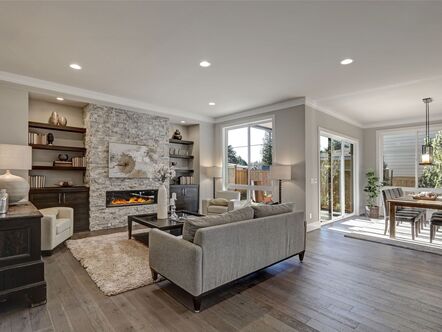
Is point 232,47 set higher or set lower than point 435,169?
higher

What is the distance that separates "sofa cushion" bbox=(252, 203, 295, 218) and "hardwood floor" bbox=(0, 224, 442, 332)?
79cm

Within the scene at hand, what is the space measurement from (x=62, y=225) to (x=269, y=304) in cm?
359

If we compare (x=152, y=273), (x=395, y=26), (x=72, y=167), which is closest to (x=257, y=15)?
(x=395, y=26)

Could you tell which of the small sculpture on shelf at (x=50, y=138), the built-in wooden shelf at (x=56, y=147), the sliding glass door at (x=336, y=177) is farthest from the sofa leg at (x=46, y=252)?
the sliding glass door at (x=336, y=177)

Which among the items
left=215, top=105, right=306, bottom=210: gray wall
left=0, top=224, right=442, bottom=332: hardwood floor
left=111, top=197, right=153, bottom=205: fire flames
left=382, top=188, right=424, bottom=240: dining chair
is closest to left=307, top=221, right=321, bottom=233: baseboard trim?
left=215, top=105, right=306, bottom=210: gray wall

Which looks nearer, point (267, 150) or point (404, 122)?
point (267, 150)

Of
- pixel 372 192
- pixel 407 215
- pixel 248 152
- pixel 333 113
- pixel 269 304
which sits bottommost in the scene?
pixel 269 304

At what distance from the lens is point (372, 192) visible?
755cm

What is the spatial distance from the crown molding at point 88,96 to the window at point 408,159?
20.4ft

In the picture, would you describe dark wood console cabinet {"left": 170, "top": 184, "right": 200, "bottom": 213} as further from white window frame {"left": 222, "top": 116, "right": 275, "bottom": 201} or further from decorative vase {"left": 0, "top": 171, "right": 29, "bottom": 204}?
decorative vase {"left": 0, "top": 171, "right": 29, "bottom": 204}

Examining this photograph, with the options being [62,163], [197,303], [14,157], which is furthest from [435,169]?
[62,163]

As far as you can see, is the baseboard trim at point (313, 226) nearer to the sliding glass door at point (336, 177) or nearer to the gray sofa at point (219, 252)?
the sliding glass door at point (336, 177)

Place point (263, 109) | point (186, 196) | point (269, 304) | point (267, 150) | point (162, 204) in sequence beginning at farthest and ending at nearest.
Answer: point (186, 196)
point (267, 150)
point (263, 109)
point (162, 204)
point (269, 304)

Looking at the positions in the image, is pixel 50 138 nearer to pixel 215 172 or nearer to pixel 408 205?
pixel 215 172
